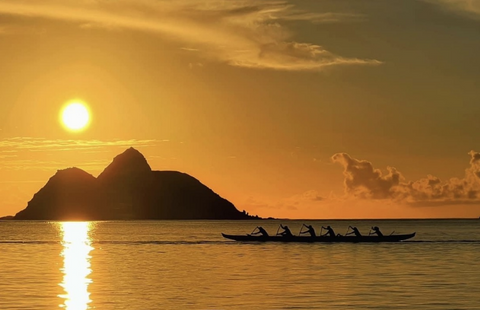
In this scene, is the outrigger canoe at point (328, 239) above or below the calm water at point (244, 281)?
above

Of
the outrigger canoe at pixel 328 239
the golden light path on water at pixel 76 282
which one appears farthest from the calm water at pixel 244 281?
the outrigger canoe at pixel 328 239

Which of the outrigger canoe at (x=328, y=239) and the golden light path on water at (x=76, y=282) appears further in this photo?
the outrigger canoe at (x=328, y=239)

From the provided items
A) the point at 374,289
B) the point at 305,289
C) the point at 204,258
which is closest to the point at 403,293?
the point at 374,289

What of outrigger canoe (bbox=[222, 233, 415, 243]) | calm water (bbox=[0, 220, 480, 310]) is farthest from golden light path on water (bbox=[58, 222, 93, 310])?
outrigger canoe (bbox=[222, 233, 415, 243])

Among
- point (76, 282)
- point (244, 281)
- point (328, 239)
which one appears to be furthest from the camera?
Result: point (328, 239)

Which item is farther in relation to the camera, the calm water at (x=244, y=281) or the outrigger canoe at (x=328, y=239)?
the outrigger canoe at (x=328, y=239)

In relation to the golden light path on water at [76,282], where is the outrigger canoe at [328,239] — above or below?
above

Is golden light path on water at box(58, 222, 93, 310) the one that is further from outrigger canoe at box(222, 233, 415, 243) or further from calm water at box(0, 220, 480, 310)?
outrigger canoe at box(222, 233, 415, 243)

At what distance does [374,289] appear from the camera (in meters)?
56.2

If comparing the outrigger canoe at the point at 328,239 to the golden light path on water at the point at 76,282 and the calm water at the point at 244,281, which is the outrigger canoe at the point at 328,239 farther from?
the golden light path on water at the point at 76,282

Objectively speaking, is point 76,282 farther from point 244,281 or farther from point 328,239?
point 328,239

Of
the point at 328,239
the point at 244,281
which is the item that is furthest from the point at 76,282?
the point at 328,239

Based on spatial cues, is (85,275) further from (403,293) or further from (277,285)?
(403,293)

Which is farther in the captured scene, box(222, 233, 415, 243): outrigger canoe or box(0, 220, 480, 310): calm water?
box(222, 233, 415, 243): outrigger canoe
